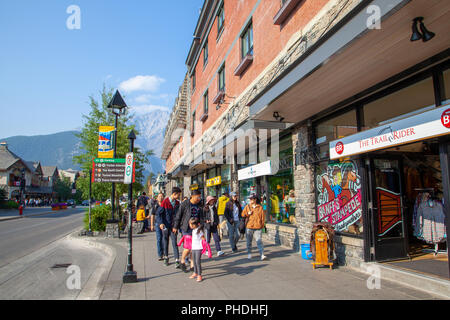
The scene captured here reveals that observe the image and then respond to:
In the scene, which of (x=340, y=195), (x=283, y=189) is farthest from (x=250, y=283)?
(x=283, y=189)

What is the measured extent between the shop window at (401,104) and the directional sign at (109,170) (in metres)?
7.89

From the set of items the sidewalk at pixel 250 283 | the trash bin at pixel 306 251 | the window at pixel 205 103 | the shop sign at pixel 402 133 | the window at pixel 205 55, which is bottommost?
the sidewalk at pixel 250 283

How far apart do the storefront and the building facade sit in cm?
2

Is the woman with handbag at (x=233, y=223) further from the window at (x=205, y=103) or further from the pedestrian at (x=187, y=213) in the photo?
the window at (x=205, y=103)

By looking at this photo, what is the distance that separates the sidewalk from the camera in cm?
477

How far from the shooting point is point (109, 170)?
1000 cm

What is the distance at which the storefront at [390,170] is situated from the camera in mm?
4969

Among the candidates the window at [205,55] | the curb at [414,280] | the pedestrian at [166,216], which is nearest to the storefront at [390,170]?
the curb at [414,280]

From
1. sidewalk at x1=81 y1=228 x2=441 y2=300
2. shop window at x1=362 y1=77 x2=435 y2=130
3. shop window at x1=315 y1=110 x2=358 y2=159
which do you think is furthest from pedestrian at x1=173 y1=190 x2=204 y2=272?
shop window at x1=362 y1=77 x2=435 y2=130

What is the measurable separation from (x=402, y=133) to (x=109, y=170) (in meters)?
8.83

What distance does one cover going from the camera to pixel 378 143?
548 centimetres

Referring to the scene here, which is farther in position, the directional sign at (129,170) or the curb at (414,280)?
the directional sign at (129,170)
